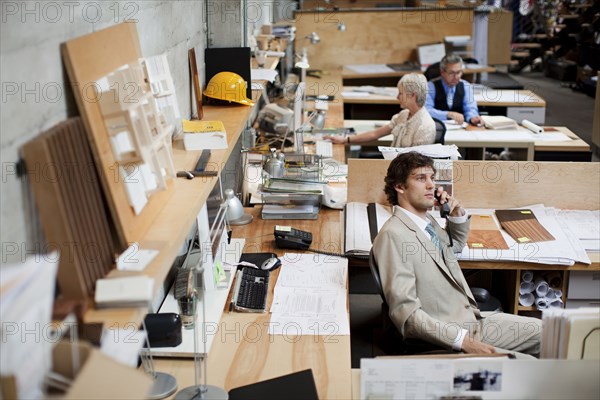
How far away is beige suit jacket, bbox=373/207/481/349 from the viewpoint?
10.4ft

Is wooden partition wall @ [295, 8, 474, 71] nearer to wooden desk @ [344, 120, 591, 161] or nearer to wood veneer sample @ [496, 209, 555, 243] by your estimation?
wooden desk @ [344, 120, 591, 161]

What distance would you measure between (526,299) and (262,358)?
5.63ft

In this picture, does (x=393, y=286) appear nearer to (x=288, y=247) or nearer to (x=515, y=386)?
(x=288, y=247)

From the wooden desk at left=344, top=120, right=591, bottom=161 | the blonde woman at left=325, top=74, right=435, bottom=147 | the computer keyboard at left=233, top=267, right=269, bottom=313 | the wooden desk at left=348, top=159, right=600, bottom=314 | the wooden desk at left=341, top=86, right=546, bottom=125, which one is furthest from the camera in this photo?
the wooden desk at left=341, top=86, right=546, bottom=125

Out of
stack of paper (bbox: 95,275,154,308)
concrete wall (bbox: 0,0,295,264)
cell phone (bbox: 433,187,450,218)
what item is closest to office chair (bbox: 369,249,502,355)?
cell phone (bbox: 433,187,450,218)

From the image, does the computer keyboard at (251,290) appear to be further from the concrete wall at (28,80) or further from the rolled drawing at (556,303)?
the rolled drawing at (556,303)

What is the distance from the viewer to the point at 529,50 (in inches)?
560

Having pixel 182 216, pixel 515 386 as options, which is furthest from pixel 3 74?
pixel 515 386

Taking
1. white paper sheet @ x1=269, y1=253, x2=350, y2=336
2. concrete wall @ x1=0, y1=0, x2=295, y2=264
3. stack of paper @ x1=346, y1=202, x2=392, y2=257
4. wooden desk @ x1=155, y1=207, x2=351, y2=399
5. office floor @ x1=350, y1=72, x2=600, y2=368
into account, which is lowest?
office floor @ x1=350, y1=72, x2=600, y2=368

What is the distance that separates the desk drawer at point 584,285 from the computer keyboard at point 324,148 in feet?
6.35

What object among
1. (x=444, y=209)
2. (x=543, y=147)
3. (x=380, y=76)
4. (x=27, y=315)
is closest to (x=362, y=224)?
(x=444, y=209)

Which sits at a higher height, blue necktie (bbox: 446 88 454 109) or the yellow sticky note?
the yellow sticky note

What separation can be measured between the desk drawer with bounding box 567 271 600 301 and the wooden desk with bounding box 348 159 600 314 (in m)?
0.47

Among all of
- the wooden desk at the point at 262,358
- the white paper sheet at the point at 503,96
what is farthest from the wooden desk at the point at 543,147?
the wooden desk at the point at 262,358
